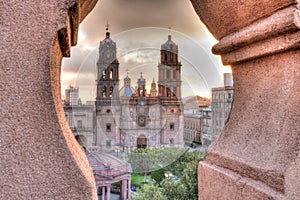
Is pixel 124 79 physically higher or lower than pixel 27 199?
higher

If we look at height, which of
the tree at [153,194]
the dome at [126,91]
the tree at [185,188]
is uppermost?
the dome at [126,91]

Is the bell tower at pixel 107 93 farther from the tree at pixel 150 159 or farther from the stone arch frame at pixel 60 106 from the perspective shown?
the stone arch frame at pixel 60 106

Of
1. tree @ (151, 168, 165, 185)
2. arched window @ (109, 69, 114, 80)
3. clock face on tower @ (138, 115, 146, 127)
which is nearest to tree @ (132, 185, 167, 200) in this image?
tree @ (151, 168, 165, 185)

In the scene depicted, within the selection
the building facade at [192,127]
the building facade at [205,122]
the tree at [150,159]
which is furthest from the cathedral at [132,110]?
the tree at [150,159]

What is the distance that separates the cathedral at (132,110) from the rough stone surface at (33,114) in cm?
2257

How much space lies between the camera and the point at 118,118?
25.4 metres

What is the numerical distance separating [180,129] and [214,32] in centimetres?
2379

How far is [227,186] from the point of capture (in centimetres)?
90

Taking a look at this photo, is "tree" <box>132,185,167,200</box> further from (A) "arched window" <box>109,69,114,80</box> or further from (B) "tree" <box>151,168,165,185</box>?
(A) "arched window" <box>109,69,114,80</box>

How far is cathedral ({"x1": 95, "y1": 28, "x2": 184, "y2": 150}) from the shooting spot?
78.3 feet

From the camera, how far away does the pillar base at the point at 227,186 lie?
2.48ft

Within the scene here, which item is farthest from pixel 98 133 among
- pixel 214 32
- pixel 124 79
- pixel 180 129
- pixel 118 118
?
pixel 214 32

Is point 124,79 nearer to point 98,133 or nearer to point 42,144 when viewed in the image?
point 98,133

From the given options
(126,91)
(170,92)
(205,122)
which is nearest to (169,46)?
(170,92)
